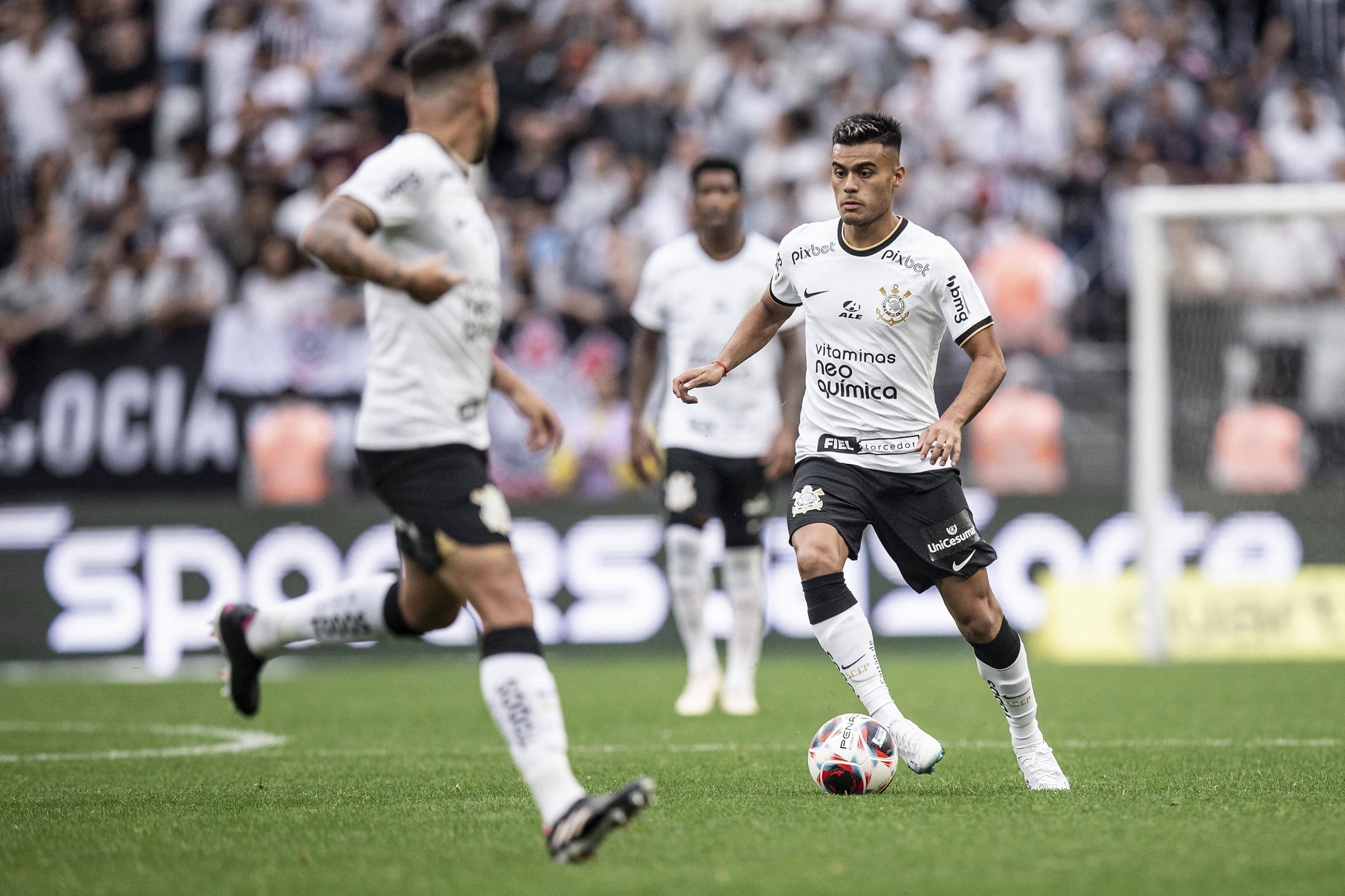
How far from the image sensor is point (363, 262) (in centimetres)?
480

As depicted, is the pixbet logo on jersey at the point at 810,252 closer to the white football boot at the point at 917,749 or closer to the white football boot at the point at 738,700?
the white football boot at the point at 917,749

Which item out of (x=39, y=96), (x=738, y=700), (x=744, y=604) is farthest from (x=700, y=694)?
(x=39, y=96)

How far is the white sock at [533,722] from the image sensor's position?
4.95 metres

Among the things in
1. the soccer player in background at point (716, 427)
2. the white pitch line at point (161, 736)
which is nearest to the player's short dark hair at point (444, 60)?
the white pitch line at point (161, 736)

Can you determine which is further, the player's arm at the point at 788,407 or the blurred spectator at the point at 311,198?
the blurred spectator at the point at 311,198

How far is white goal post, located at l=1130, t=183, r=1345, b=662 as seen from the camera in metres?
13.6

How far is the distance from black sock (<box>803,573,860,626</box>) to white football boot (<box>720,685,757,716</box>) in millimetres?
3607

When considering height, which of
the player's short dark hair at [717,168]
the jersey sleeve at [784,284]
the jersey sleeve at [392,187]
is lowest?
the jersey sleeve at [784,284]

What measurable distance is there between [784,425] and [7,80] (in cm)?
1305

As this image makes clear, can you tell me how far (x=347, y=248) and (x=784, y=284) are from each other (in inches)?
95.5

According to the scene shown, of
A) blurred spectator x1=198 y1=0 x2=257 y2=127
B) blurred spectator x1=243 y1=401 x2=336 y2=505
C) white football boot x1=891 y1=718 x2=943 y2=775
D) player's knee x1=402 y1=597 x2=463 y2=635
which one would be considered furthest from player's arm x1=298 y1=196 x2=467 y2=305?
blurred spectator x1=198 y1=0 x2=257 y2=127

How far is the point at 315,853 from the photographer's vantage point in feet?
17.1

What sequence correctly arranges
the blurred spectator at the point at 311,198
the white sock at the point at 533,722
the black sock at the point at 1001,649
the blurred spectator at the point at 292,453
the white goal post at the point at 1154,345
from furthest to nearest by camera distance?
the blurred spectator at the point at 311,198 → the blurred spectator at the point at 292,453 → the white goal post at the point at 1154,345 → the black sock at the point at 1001,649 → the white sock at the point at 533,722

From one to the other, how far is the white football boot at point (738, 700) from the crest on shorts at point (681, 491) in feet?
3.56
